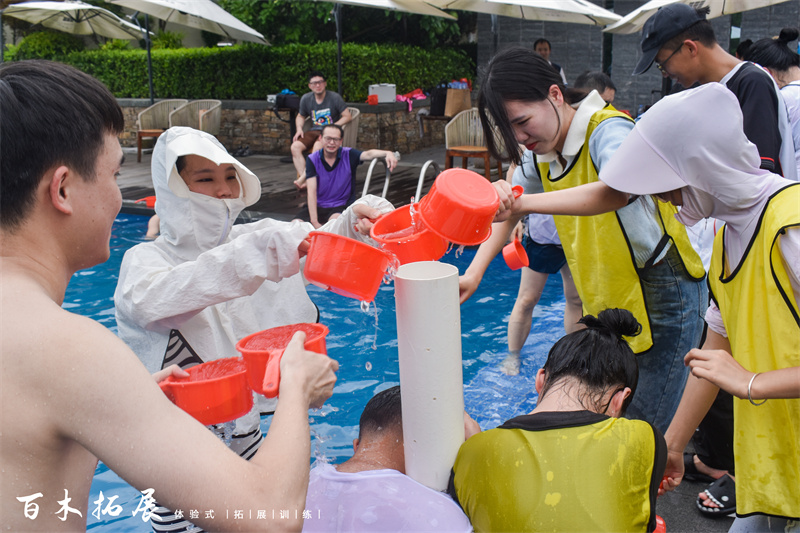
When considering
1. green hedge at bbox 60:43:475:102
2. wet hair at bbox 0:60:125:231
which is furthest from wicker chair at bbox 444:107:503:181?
wet hair at bbox 0:60:125:231

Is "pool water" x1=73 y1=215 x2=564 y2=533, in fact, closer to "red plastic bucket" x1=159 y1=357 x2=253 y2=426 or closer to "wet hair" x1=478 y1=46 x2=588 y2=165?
"wet hair" x1=478 y1=46 x2=588 y2=165

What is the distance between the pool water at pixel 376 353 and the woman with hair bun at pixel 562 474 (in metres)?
2.21

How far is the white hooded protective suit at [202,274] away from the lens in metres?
2.04

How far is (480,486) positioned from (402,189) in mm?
8370

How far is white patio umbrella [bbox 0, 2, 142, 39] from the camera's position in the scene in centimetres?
1400

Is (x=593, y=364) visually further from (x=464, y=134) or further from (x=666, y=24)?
A: (x=464, y=134)

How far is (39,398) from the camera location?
1072 millimetres

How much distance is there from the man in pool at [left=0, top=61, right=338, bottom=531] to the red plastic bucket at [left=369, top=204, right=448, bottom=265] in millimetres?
801

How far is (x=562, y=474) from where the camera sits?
63.3 inches

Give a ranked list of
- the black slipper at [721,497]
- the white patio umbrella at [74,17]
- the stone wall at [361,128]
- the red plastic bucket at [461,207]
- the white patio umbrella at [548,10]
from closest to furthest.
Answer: the red plastic bucket at [461,207] → the black slipper at [721,497] → the white patio umbrella at [548,10] → the stone wall at [361,128] → the white patio umbrella at [74,17]

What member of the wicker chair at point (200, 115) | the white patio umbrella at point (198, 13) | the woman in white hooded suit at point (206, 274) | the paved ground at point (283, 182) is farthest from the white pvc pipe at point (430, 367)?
the wicker chair at point (200, 115)

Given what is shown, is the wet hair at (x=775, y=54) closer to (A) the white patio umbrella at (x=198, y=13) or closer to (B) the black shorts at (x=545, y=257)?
(B) the black shorts at (x=545, y=257)

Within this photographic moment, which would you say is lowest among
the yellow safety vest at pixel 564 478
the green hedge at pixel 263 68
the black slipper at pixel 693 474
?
the black slipper at pixel 693 474

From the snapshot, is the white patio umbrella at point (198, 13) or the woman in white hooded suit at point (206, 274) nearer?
the woman in white hooded suit at point (206, 274)
